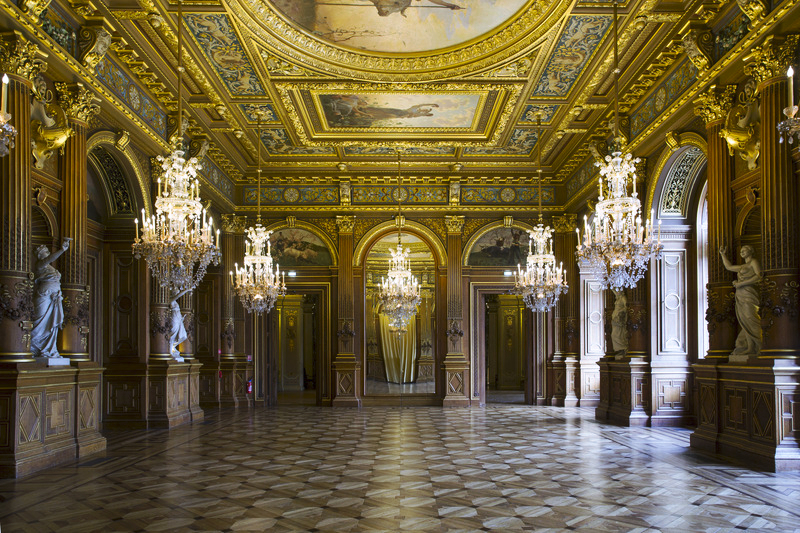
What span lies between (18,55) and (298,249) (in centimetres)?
1058

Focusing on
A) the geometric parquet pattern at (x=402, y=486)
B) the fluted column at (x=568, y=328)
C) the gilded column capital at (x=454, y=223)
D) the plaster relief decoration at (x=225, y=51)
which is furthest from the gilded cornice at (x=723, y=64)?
the plaster relief decoration at (x=225, y=51)

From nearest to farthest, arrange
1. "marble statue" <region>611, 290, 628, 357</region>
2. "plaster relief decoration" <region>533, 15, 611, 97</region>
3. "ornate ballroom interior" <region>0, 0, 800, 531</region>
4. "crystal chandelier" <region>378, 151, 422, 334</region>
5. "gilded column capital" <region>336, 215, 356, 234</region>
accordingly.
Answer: "ornate ballroom interior" <region>0, 0, 800, 531</region> → "plaster relief decoration" <region>533, 15, 611, 97</region> → "marble statue" <region>611, 290, 628, 357</region> → "crystal chandelier" <region>378, 151, 422, 334</region> → "gilded column capital" <region>336, 215, 356, 234</region>

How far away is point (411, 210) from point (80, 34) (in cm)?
1011

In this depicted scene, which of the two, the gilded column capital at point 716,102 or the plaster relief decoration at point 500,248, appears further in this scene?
the plaster relief decoration at point 500,248

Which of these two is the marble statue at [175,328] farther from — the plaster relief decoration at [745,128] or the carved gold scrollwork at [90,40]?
the plaster relief decoration at [745,128]

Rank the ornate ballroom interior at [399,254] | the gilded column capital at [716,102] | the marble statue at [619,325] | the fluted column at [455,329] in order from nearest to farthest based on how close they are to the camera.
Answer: the ornate ballroom interior at [399,254] < the gilded column capital at [716,102] < the marble statue at [619,325] < the fluted column at [455,329]

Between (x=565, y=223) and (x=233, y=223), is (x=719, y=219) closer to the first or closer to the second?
(x=565, y=223)

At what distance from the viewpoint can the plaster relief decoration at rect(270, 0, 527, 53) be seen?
9.22 m

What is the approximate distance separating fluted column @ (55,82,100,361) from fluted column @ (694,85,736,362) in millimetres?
8512

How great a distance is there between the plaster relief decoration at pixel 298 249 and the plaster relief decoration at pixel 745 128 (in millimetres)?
Result: 11002

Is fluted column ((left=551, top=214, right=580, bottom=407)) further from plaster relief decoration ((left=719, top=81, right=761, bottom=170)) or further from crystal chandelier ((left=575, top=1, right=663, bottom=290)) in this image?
plaster relief decoration ((left=719, top=81, right=761, bottom=170))

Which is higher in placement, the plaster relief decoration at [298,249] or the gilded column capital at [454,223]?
the gilded column capital at [454,223]

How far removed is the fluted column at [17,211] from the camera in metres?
6.96

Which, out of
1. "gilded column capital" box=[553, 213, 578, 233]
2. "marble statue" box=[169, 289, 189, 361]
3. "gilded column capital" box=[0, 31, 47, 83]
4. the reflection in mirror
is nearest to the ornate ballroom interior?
"gilded column capital" box=[0, 31, 47, 83]
